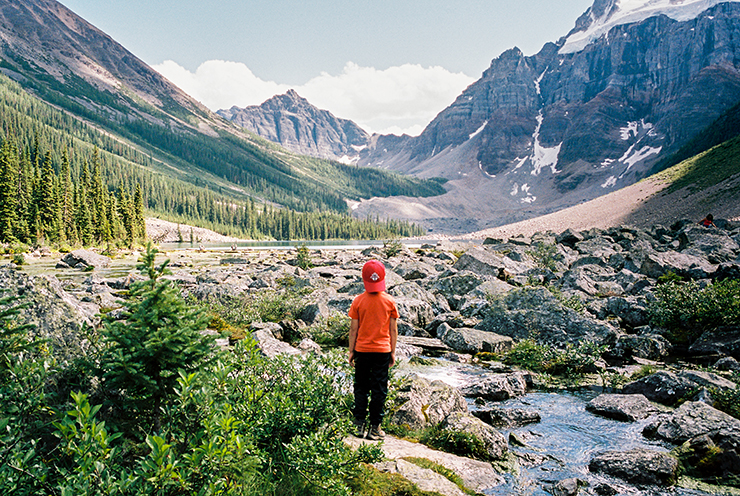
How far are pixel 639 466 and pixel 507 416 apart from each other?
264 cm

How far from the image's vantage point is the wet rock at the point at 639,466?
21.4ft

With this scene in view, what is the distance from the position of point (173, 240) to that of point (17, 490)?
150 m

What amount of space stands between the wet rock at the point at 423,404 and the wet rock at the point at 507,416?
520mm

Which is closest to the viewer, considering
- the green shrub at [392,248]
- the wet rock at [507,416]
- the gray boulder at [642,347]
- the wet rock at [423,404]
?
the wet rock at [423,404]

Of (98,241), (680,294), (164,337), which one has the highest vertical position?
(98,241)

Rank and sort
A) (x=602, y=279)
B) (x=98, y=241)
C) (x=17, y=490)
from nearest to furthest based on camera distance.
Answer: (x=17, y=490) < (x=602, y=279) < (x=98, y=241)

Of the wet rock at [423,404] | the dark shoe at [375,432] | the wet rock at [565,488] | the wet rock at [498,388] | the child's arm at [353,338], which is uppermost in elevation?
the child's arm at [353,338]

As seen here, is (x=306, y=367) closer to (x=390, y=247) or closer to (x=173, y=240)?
(x=390, y=247)

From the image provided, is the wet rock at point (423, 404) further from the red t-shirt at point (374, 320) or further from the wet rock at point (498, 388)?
the red t-shirt at point (374, 320)

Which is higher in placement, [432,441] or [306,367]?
[306,367]

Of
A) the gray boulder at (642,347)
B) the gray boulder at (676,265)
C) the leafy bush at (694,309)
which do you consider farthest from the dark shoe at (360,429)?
the gray boulder at (676,265)

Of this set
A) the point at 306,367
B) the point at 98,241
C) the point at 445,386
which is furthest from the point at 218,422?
the point at 98,241

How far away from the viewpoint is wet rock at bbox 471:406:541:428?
28.7 ft

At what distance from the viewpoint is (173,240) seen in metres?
138
